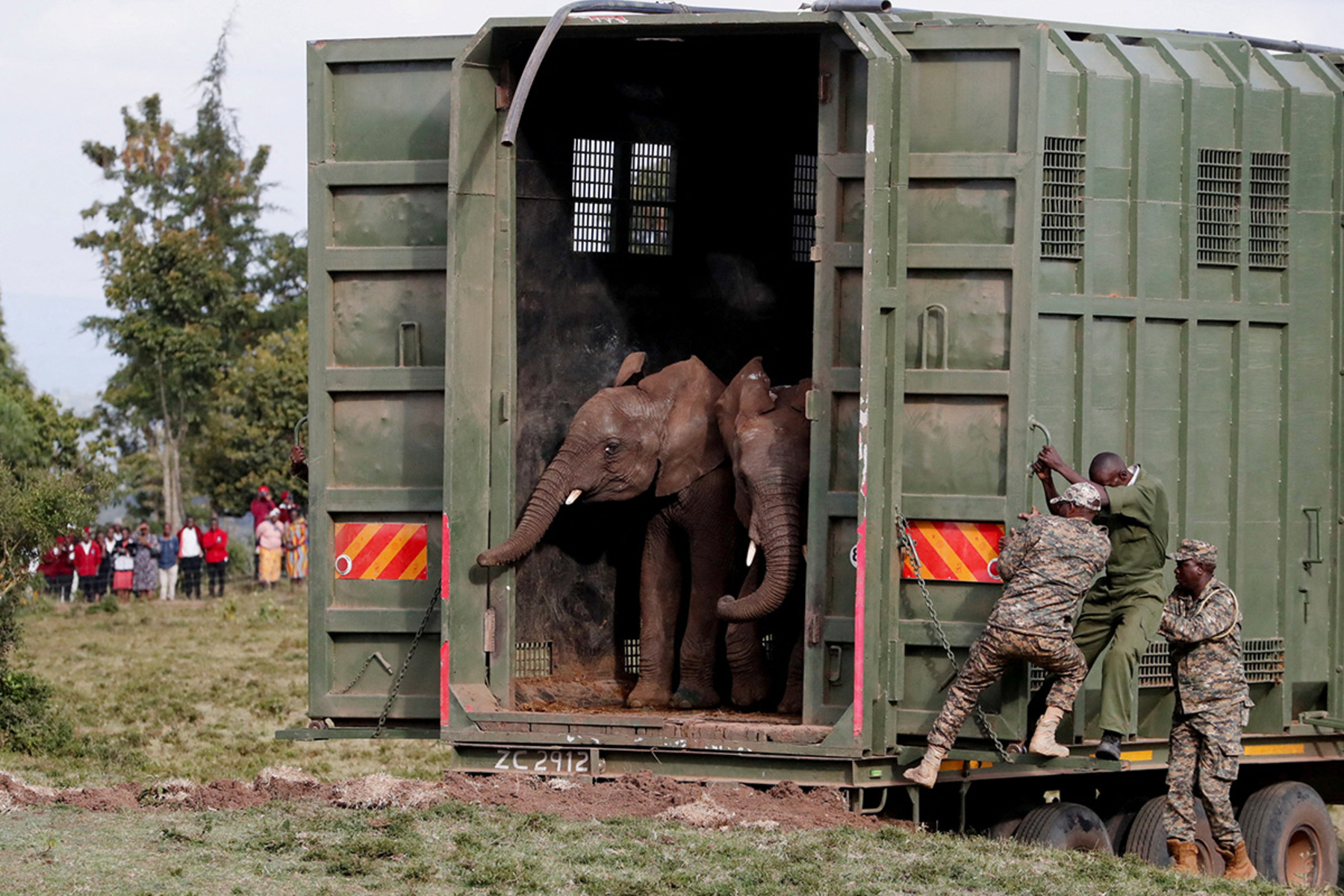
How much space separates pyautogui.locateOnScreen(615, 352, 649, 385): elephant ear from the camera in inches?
447

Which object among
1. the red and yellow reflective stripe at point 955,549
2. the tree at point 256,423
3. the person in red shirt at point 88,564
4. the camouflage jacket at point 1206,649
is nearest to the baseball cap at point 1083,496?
the red and yellow reflective stripe at point 955,549

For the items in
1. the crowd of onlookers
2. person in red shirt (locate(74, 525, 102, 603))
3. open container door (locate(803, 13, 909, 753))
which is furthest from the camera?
person in red shirt (locate(74, 525, 102, 603))

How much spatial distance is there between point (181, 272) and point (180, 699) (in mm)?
26330

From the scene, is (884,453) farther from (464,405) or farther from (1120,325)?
(464,405)

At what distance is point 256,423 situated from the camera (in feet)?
135

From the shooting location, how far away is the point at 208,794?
9.11 meters

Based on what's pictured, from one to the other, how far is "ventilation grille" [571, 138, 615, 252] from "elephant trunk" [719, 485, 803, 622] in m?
2.28

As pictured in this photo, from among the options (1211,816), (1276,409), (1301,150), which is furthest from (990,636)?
(1301,150)

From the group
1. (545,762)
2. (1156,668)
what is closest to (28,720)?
(545,762)

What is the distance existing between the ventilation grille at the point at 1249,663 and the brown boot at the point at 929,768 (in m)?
1.29

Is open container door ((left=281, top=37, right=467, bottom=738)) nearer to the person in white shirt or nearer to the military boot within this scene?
the military boot

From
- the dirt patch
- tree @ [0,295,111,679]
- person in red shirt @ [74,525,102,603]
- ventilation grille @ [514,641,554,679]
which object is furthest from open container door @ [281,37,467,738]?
person in red shirt @ [74,525,102,603]

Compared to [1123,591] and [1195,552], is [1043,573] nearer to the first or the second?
[1123,591]

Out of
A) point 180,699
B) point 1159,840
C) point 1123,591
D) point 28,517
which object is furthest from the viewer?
point 180,699
